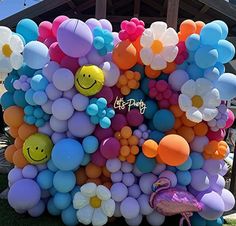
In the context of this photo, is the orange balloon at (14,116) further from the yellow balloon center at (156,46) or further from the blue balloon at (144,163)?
the yellow balloon center at (156,46)

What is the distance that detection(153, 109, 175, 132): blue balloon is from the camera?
377 cm

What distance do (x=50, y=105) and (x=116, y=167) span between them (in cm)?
105

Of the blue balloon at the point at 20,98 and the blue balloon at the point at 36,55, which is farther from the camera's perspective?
the blue balloon at the point at 20,98

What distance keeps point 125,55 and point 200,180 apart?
168 cm

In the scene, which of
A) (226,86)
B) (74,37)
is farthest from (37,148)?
(226,86)

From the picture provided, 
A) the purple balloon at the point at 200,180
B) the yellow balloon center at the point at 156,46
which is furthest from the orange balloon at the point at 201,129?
the yellow balloon center at the point at 156,46

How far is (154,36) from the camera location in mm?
3668

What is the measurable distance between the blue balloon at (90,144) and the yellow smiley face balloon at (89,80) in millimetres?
516

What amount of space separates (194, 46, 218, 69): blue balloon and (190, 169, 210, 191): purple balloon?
4.08 ft

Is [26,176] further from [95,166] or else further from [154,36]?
[154,36]

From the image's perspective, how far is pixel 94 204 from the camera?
3908mm

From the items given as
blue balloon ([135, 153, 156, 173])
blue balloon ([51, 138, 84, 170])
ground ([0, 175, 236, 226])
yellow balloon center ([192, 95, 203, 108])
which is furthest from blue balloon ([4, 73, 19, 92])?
yellow balloon center ([192, 95, 203, 108])

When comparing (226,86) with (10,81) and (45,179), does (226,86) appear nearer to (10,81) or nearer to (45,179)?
(45,179)

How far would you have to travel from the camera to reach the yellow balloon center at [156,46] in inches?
145
